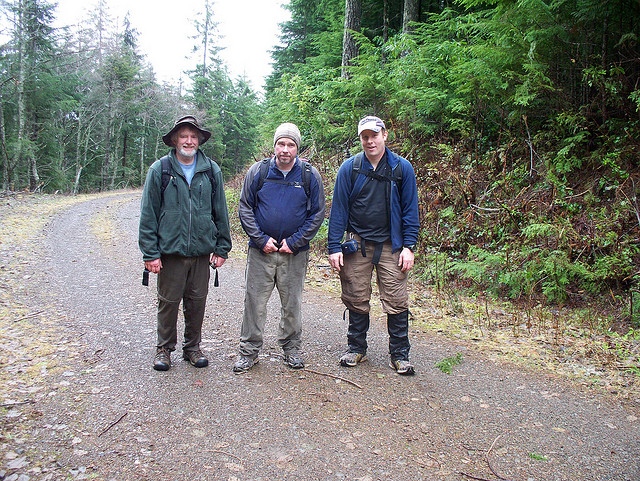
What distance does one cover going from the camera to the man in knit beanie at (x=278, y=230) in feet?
13.5

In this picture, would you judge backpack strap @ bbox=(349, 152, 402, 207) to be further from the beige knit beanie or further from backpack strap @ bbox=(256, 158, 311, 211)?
the beige knit beanie

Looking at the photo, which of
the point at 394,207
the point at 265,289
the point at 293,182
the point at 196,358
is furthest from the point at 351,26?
the point at 196,358

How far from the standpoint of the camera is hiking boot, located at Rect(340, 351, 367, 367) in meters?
4.32

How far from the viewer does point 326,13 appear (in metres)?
17.9

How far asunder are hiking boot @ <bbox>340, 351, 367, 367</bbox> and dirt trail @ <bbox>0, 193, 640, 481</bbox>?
75 millimetres

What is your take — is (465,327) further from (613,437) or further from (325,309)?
(613,437)

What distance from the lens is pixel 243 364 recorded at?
Answer: 4.16 m

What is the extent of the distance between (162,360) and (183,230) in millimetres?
1268

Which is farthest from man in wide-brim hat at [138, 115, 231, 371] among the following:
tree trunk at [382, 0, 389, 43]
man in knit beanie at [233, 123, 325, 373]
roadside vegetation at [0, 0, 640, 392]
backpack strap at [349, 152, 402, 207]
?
tree trunk at [382, 0, 389, 43]

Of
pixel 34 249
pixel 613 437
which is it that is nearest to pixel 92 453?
pixel 613 437

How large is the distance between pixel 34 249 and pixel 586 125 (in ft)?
37.6

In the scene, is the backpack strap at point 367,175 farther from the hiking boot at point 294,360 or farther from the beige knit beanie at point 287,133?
the hiking boot at point 294,360

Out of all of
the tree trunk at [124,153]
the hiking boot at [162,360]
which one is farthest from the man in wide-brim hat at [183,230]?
the tree trunk at [124,153]

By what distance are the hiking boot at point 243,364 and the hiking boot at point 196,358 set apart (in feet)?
1.02
